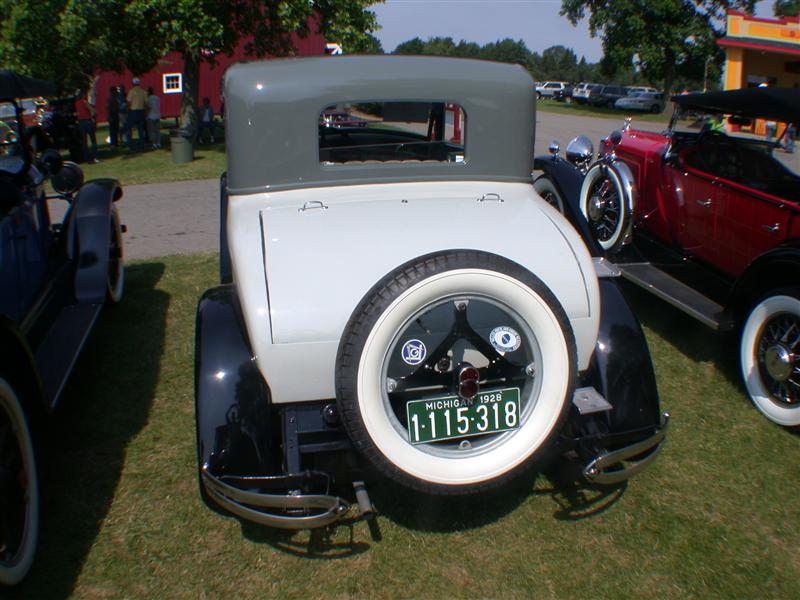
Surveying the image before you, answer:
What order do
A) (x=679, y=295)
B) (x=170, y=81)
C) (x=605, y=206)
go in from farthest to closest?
(x=170, y=81) < (x=605, y=206) < (x=679, y=295)

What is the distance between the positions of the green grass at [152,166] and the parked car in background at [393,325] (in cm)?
929

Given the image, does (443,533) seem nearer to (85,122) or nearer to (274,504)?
(274,504)

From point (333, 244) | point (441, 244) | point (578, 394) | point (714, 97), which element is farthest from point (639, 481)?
point (714, 97)

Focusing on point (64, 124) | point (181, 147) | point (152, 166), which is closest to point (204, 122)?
point (181, 147)

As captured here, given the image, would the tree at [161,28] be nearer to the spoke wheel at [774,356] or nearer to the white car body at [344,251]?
the white car body at [344,251]

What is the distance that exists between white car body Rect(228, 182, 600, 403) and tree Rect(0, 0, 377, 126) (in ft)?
36.9

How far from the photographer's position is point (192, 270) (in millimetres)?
6309

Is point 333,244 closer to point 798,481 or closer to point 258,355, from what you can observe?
point 258,355

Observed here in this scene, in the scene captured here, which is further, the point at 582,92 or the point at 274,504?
the point at 582,92

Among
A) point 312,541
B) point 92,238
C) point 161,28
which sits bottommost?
point 312,541

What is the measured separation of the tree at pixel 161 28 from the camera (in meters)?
12.7

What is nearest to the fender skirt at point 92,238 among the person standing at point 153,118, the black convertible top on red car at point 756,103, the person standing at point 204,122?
the black convertible top on red car at point 756,103

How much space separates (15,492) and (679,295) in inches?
159

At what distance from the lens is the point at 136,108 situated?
50.1 ft
